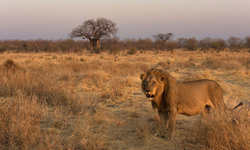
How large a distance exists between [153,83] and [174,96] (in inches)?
21.0

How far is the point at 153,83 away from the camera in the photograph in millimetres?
3477

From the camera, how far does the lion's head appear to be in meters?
3.40

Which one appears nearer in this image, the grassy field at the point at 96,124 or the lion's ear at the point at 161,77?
the grassy field at the point at 96,124

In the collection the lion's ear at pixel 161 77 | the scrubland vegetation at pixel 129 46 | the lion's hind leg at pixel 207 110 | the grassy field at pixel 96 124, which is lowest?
the grassy field at pixel 96 124

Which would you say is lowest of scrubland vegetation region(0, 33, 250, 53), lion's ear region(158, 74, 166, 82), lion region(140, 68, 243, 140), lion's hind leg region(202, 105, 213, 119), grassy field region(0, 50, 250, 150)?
grassy field region(0, 50, 250, 150)

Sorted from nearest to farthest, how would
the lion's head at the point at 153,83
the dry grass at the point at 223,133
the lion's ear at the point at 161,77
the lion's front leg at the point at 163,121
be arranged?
the dry grass at the point at 223,133
the lion's head at the point at 153,83
the lion's ear at the point at 161,77
the lion's front leg at the point at 163,121

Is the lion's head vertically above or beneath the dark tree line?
beneath

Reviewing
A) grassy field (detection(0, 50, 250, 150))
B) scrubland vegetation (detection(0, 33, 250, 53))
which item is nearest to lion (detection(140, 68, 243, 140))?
grassy field (detection(0, 50, 250, 150))

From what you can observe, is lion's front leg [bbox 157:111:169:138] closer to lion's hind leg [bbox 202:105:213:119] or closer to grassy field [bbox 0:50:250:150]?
grassy field [bbox 0:50:250:150]

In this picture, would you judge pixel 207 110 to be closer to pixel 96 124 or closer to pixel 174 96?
pixel 174 96

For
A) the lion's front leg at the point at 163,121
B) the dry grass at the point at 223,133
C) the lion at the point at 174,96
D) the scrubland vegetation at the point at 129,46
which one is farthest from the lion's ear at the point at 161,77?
the scrubland vegetation at the point at 129,46

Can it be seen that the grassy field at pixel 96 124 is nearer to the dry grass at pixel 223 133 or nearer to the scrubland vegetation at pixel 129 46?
the dry grass at pixel 223 133

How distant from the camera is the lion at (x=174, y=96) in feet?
11.7

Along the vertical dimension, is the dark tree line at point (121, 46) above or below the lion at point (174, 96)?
above
